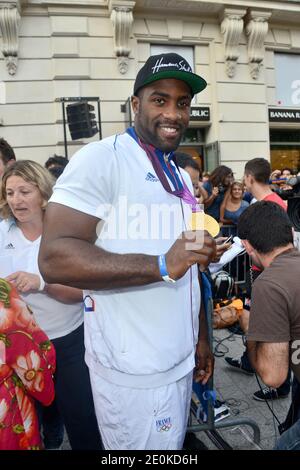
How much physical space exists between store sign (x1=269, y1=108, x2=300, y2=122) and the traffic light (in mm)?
5390

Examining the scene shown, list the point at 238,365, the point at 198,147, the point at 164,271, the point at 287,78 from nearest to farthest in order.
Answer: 1. the point at 164,271
2. the point at 238,365
3. the point at 198,147
4. the point at 287,78

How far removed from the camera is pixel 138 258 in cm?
122

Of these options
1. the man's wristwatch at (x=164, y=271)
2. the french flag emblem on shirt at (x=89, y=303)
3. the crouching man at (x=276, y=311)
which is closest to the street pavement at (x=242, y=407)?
the crouching man at (x=276, y=311)

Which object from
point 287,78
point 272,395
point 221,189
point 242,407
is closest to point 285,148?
point 287,78

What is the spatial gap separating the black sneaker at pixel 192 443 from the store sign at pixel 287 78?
10271 millimetres

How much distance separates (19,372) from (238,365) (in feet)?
9.06

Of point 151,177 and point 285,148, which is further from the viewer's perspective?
point 285,148

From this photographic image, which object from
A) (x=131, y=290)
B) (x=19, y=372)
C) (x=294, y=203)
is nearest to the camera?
(x=131, y=290)

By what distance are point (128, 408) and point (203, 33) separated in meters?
10.5

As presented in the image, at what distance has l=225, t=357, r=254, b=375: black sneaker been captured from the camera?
375cm

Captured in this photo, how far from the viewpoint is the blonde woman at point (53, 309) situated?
215 cm

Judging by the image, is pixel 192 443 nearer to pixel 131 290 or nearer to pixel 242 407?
pixel 242 407

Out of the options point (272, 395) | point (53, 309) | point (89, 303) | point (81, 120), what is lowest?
point (272, 395)

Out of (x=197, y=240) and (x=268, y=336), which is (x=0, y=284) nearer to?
(x=197, y=240)
